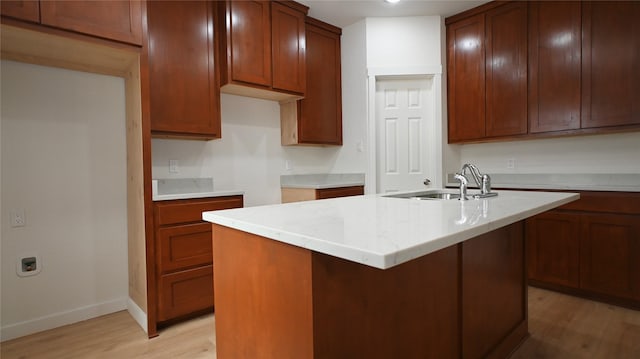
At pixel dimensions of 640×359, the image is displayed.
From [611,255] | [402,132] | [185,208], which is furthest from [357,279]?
[402,132]

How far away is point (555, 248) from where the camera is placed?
279 cm

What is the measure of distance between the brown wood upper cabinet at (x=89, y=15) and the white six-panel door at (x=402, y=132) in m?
2.37

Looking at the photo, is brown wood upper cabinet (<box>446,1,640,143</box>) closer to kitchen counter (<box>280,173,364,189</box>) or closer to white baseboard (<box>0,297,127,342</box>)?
kitchen counter (<box>280,173,364,189</box>)

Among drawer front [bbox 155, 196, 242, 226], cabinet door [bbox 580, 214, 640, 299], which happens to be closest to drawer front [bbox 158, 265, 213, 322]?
drawer front [bbox 155, 196, 242, 226]

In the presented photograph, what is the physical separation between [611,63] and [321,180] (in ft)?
9.20

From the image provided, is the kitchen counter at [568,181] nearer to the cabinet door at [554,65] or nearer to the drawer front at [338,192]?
the cabinet door at [554,65]

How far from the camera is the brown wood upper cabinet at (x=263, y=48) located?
9.04 feet

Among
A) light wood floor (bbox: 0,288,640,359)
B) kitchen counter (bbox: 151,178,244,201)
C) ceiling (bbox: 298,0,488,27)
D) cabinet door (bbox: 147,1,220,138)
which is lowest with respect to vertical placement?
light wood floor (bbox: 0,288,640,359)

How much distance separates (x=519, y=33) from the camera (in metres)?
3.10

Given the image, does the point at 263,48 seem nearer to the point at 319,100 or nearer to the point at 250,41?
the point at 250,41

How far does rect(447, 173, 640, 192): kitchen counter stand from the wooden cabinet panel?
3.97ft

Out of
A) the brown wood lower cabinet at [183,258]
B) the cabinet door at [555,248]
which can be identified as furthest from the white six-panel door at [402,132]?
the brown wood lower cabinet at [183,258]

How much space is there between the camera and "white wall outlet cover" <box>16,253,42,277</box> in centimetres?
218

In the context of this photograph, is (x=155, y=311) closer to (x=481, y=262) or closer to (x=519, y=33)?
(x=481, y=262)
